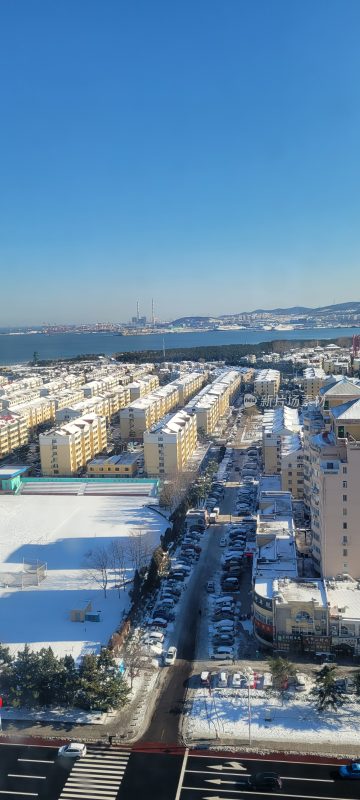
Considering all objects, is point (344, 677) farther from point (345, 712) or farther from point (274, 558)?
point (274, 558)

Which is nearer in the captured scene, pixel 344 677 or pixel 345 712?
pixel 345 712

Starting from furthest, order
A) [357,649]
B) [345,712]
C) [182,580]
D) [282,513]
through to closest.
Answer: [282,513]
[182,580]
[357,649]
[345,712]

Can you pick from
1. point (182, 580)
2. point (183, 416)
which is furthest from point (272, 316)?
point (182, 580)

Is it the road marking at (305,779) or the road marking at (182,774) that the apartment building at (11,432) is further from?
the road marking at (305,779)

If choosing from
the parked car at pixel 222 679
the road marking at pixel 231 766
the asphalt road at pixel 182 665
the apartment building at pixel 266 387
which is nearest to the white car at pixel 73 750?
the asphalt road at pixel 182 665

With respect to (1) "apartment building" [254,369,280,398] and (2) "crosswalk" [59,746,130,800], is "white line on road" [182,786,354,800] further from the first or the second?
(1) "apartment building" [254,369,280,398]

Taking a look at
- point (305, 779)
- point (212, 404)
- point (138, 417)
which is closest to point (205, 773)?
point (305, 779)
